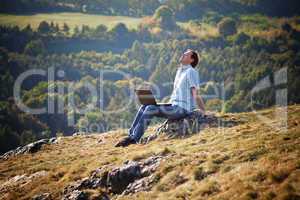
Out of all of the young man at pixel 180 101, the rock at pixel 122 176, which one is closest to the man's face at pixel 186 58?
the young man at pixel 180 101

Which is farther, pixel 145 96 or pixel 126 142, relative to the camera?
pixel 126 142

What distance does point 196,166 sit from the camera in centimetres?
1561

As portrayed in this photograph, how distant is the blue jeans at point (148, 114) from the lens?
68.1 feet

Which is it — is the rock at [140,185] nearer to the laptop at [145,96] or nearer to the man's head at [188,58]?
the laptop at [145,96]

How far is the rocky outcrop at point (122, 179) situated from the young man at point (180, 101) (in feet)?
10.5

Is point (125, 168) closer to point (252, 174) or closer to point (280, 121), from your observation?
point (252, 174)

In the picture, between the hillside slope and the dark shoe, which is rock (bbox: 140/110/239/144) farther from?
the dark shoe

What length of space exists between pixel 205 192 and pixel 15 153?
16.8 m

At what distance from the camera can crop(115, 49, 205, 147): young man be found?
20703mm

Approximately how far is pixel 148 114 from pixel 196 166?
18.5 ft

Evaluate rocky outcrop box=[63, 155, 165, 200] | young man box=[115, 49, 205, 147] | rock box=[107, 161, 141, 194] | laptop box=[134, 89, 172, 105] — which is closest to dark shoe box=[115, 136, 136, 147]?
young man box=[115, 49, 205, 147]

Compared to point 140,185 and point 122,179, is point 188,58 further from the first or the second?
point 140,185

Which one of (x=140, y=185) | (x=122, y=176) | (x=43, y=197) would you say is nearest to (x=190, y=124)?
(x=122, y=176)

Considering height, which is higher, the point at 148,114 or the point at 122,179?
the point at 148,114
